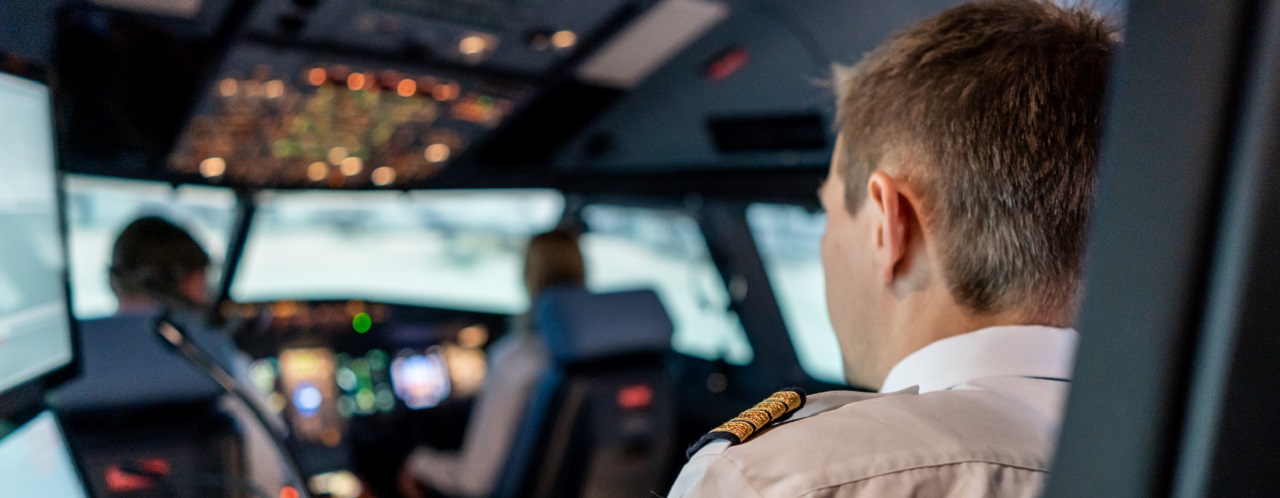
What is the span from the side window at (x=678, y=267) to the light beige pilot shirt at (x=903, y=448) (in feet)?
10.3

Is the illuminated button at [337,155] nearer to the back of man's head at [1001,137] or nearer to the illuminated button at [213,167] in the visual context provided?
the illuminated button at [213,167]

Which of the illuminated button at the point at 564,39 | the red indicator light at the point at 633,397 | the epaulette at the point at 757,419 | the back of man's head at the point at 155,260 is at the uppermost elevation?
the illuminated button at the point at 564,39

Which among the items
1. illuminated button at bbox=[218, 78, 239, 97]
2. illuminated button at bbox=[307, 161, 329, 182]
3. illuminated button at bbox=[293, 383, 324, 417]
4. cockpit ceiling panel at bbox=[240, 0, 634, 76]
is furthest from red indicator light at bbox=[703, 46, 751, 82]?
illuminated button at bbox=[293, 383, 324, 417]

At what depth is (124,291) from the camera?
6.78ft

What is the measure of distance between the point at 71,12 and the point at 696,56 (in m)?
1.65

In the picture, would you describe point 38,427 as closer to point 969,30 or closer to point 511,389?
point 969,30

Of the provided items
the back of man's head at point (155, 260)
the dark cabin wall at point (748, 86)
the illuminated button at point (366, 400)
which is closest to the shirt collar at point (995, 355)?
the dark cabin wall at point (748, 86)

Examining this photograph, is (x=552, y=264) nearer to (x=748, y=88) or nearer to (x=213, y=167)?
(x=748, y=88)

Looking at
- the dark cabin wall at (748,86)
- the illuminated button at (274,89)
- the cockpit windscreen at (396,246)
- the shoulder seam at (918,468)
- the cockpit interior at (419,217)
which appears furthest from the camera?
the cockpit windscreen at (396,246)

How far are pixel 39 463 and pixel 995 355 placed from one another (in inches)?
36.8

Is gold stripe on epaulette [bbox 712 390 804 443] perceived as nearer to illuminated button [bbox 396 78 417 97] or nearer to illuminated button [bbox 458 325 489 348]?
illuminated button [bbox 396 78 417 97]

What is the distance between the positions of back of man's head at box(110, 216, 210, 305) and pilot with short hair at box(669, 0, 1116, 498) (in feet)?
5.70

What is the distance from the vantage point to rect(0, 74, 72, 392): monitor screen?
83 cm

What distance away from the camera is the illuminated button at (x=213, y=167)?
3219 millimetres
